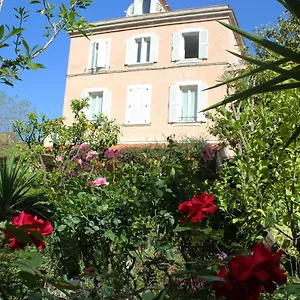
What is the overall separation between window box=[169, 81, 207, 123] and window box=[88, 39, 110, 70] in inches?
135

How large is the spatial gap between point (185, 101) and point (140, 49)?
10.7 ft

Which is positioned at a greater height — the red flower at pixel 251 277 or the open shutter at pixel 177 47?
the open shutter at pixel 177 47

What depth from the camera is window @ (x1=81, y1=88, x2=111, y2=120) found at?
56.9 ft

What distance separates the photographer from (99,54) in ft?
59.0

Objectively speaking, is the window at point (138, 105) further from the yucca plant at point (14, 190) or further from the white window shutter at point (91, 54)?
the yucca plant at point (14, 190)

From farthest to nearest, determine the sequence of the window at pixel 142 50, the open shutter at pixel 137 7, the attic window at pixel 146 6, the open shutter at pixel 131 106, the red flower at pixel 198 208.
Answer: the open shutter at pixel 137 7, the attic window at pixel 146 6, the window at pixel 142 50, the open shutter at pixel 131 106, the red flower at pixel 198 208

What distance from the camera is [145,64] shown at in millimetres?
17219

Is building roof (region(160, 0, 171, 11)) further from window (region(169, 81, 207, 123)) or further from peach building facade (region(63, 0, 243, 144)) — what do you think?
window (region(169, 81, 207, 123))

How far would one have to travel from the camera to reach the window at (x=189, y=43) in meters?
16.4

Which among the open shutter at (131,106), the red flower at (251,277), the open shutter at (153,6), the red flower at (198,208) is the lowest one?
the red flower at (251,277)

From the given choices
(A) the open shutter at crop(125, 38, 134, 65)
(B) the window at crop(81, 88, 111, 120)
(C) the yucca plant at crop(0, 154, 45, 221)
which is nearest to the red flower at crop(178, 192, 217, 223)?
(C) the yucca plant at crop(0, 154, 45, 221)

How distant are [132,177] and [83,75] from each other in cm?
1577

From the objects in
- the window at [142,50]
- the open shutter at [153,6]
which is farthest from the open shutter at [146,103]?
the open shutter at [153,6]

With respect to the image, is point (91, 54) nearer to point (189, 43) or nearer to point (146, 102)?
point (146, 102)
